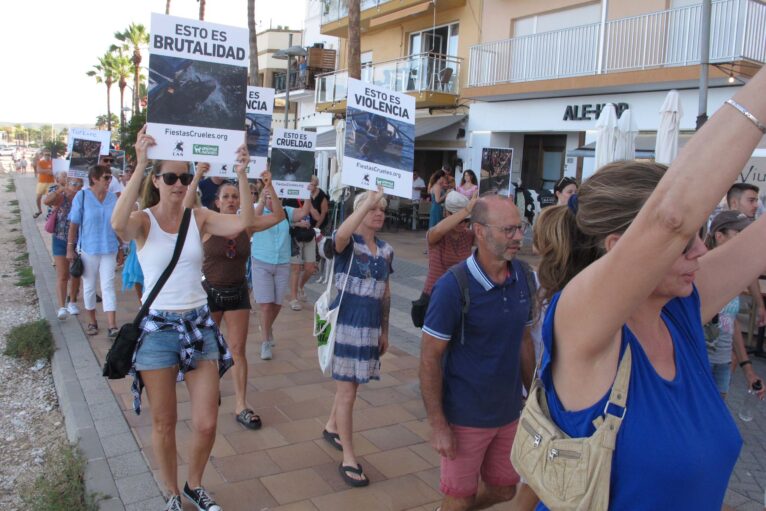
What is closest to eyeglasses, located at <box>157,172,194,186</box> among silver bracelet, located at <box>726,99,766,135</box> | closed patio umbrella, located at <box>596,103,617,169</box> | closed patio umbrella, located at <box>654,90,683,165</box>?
silver bracelet, located at <box>726,99,766,135</box>

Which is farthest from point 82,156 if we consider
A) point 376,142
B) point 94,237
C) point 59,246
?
point 376,142

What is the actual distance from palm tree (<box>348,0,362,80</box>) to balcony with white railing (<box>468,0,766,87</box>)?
4.56 metres

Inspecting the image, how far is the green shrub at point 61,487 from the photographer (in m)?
3.69

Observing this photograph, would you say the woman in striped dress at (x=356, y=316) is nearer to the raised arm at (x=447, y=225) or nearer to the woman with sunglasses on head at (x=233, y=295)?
the raised arm at (x=447, y=225)

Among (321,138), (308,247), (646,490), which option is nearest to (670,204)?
(646,490)

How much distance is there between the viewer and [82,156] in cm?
1041

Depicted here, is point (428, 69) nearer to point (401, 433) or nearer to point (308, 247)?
point (308, 247)

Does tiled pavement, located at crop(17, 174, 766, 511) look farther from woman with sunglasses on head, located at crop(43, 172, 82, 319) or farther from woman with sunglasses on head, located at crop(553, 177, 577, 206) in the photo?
woman with sunglasses on head, located at crop(553, 177, 577, 206)

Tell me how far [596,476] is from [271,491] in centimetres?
291

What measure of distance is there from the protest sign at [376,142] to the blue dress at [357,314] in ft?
1.70

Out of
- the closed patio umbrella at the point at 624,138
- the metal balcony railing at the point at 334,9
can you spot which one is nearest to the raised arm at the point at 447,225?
the closed patio umbrella at the point at 624,138

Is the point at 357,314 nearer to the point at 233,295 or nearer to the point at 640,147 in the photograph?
the point at 233,295

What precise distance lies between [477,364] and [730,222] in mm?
2478

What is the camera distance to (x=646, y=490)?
142 cm
